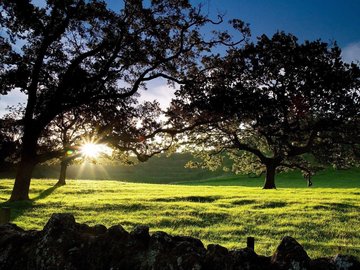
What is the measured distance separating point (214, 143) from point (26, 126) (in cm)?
3053

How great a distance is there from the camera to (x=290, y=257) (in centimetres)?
521

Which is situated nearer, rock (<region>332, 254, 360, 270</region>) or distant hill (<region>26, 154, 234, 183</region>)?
rock (<region>332, 254, 360, 270</region>)

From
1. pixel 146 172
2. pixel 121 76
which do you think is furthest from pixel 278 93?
pixel 146 172

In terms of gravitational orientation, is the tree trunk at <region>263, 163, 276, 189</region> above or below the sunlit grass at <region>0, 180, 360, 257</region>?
above

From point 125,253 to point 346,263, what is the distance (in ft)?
9.63

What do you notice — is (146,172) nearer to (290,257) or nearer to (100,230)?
(100,230)

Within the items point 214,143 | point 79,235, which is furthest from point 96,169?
point 79,235

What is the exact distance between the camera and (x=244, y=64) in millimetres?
30234

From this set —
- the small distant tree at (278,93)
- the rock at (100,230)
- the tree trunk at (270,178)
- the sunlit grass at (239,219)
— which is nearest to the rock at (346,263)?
the rock at (100,230)

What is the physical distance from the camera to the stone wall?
525cm

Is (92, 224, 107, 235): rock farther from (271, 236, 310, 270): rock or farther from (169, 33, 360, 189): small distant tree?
(169, 33, 360, 189): small distant tree

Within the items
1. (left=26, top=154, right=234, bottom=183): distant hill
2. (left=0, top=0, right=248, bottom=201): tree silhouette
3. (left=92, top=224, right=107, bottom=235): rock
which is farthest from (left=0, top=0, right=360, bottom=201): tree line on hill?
(left=26, top=154, right=234, bottom=183): distant hill

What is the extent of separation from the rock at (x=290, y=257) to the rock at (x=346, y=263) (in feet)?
1.11

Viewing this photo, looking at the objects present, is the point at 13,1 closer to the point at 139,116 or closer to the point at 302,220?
the point at 139,116
